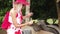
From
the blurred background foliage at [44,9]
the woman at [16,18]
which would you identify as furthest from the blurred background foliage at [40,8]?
the woman at [16,18]

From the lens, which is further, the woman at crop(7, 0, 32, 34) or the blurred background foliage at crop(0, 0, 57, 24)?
the blurred background foliage at crop(0, 0, 57, 24)

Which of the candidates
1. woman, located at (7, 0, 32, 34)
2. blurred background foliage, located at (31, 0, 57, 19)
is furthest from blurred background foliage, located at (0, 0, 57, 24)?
woman, located at (7, 0, 32, 34)

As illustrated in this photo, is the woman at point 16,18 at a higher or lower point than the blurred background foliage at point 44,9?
higher

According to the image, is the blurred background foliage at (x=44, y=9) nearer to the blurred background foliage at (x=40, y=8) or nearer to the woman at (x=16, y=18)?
the blurred background foliage at (x=40, y=8)

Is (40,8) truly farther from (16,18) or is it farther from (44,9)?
(16,18)

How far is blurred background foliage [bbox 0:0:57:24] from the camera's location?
287 inches

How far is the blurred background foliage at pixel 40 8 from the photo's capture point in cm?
729

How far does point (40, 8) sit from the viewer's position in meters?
7.57

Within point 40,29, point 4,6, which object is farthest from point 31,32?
point 4,6

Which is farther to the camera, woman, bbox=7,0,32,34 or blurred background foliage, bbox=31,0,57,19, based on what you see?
blurred background foliage, bbox=31,0,57,19

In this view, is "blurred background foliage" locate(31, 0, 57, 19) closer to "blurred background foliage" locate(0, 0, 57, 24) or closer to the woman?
"blurred background foliage" locate(0, 0, 57, 24)

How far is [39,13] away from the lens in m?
7.56

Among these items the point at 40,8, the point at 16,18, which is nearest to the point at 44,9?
the point at 40,8

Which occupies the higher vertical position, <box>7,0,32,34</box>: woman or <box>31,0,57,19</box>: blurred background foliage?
<box>7,0,32,34</box>: woman
